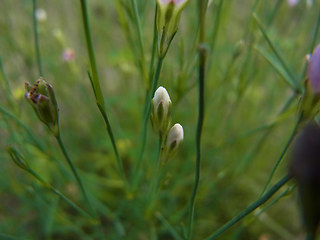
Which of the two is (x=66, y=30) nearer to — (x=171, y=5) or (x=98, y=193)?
(x=98, y=193)

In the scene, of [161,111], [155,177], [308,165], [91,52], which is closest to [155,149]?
[155,177]

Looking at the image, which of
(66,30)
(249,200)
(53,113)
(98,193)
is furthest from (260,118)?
(66,30)

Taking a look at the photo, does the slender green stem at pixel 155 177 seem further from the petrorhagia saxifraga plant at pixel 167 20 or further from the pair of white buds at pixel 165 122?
the petrorhagia saxifraga plant at pixel 167 20

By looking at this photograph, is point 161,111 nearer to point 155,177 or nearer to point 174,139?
point 174,139

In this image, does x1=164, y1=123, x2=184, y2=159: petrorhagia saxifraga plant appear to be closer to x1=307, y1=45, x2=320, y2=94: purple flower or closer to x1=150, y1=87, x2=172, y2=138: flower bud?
x1=150, y1=87, x2=172, y2=138: flower bud

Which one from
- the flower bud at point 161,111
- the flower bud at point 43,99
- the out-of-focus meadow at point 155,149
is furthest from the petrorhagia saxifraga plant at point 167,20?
the out-of-focus meadow at point 155,149

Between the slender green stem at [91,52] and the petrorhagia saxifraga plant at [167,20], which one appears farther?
the petrorhagia saxifraga plant at [167,20]

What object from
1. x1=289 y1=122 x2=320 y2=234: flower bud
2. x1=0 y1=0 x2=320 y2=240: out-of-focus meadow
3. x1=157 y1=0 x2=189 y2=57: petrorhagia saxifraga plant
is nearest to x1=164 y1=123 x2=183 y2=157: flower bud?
x1=157 y1=0 x2=189 y2=57: petrorhagia saxifraga plant

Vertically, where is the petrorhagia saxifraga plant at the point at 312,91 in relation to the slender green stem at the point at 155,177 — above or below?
below
